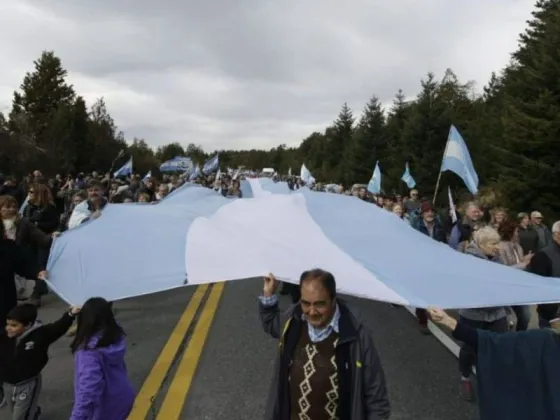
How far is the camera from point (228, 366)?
5.58 m

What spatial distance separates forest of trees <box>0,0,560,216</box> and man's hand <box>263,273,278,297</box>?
68.3 feet

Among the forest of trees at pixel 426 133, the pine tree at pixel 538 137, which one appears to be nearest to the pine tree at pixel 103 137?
the forest of trees at pixel 426 133

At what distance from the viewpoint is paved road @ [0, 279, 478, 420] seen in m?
4.59

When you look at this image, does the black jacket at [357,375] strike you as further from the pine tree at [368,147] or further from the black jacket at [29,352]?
the pine tree at [368,147]

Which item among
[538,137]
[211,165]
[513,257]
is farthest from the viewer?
[211,165]

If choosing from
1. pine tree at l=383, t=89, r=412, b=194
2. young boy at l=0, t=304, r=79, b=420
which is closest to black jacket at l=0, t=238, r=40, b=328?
young boy at l=0, t=304, r=79, b=420

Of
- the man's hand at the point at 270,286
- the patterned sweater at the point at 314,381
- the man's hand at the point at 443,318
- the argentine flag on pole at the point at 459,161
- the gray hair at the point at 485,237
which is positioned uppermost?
the argentine flag on pole at the point at 459,161

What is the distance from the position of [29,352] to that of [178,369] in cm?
171

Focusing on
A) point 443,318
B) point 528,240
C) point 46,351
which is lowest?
point 46,351

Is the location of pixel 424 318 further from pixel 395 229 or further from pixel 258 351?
pixel 258 351

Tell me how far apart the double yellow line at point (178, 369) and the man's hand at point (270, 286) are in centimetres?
169

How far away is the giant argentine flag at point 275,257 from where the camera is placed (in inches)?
150

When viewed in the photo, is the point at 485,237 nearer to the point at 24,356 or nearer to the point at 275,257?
the point at 275,257

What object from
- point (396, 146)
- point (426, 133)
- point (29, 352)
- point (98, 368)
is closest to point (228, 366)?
point (29, 352)
